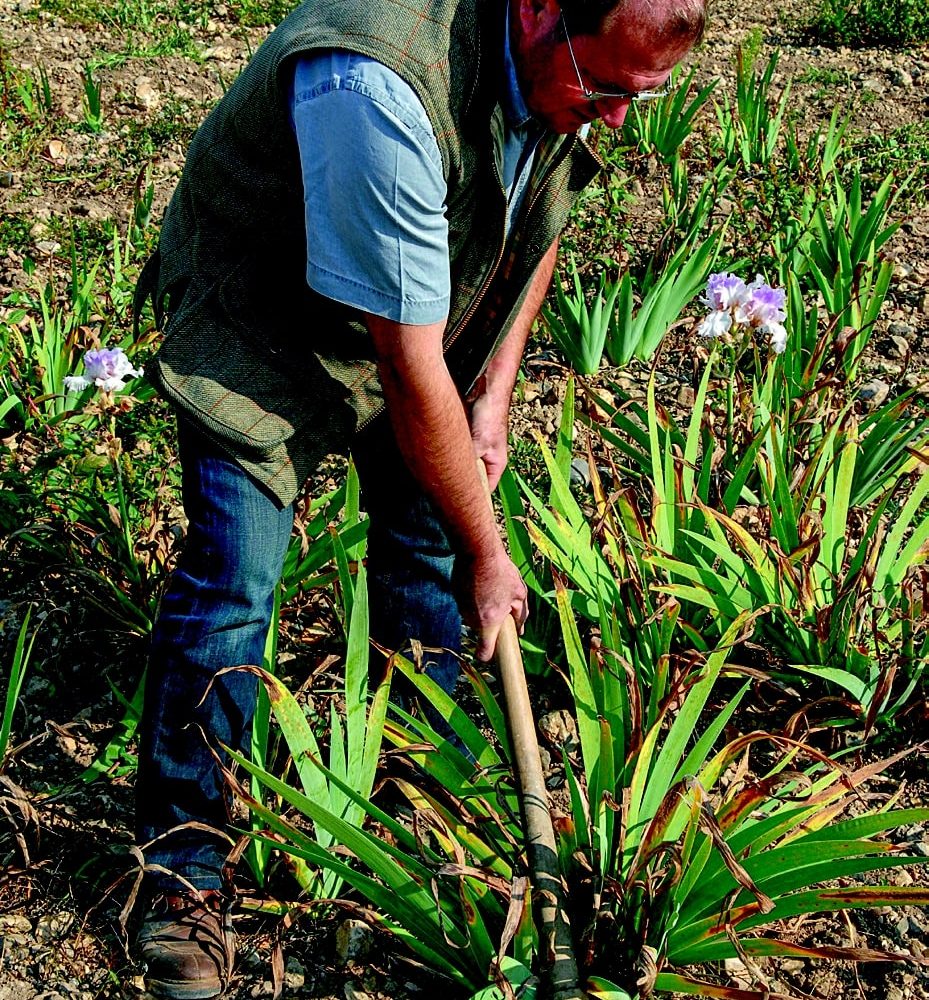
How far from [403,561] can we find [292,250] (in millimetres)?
632

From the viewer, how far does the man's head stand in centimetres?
134

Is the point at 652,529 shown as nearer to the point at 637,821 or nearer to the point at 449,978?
the point at 637,821

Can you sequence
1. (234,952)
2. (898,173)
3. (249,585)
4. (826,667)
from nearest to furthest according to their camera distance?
(249,585)
(234,952)
(826,667)
(898,173)

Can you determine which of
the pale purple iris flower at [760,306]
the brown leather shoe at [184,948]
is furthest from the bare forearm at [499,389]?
the brown leather shoe at [184,948]

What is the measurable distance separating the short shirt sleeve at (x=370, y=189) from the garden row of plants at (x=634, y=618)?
57cm

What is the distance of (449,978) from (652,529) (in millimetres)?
952

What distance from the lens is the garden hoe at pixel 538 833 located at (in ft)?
5.42

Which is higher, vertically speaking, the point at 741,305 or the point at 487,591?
the point at 741,305

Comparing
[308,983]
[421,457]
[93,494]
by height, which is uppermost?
[421,457]

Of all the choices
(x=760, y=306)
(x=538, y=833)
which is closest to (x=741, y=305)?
(x=760, y=306)

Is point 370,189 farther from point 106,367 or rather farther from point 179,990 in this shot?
point 179,990

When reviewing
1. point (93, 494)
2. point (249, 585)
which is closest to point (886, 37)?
point (93, 494)

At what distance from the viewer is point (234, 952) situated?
186 centimetres

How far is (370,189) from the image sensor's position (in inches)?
51.1
